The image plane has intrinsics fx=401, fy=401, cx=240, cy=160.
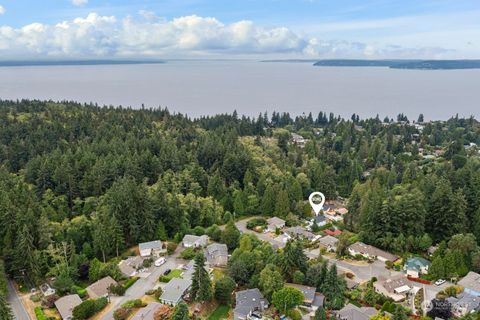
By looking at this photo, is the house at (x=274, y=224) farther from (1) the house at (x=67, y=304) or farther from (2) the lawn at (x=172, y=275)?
(1) the house at (x=67, y=304)

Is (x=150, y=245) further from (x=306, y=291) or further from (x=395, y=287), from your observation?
(x=395, y=287)

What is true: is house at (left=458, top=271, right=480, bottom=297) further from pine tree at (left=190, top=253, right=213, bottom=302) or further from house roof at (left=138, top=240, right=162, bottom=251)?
house roof at (left=138, top=240, right=162, bottom=251)

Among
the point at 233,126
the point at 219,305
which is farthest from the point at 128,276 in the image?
the point at 233,126

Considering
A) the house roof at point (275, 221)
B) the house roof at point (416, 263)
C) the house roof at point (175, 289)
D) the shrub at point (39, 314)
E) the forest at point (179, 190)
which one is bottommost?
the shrub at point (39, 314)

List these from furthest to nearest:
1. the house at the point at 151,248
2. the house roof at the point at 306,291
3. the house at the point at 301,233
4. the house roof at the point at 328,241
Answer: the house at the point at 301,233, the house roof at the point at 328,241, the house at the point at 151,248, the house roof at the point at 306,291

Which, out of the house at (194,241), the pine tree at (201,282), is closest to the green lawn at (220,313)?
the pine tree at (201,282)

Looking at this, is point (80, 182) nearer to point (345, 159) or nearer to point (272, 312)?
point (272, 312)

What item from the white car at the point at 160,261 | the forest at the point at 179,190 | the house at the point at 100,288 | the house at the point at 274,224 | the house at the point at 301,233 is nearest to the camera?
the house at the point at 100,288
